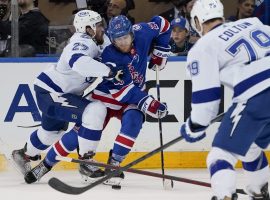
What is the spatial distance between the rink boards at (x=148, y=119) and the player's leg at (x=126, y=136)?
927 mm

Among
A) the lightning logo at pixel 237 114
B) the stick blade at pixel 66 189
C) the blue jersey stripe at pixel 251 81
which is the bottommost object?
the stick blade at pixel 66 189

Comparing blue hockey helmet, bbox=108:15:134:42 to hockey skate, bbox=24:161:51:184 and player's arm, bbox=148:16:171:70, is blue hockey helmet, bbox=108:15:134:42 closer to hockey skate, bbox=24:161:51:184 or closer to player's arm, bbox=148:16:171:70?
player's arm, bbox=148:16:171:70

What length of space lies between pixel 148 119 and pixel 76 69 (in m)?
1.17

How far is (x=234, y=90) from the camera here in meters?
4.91

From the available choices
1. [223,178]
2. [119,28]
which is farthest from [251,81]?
[119,28]

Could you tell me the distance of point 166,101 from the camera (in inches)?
294

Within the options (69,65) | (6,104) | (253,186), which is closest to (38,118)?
(6,104)

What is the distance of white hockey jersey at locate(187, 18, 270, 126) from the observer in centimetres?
483

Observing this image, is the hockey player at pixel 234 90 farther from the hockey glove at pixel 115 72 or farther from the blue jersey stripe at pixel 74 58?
the blue jersey stripe at pixel 74 58

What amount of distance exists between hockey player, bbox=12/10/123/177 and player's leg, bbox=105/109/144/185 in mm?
205

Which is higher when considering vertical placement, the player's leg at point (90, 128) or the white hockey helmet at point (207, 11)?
the white hockey helmet at point (207, 11)

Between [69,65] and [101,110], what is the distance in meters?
0.37

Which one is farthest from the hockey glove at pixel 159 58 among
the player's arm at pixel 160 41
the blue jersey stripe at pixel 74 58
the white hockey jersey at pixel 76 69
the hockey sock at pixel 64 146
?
the hockey sock at pixel 64 146

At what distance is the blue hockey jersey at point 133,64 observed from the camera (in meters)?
6.57
